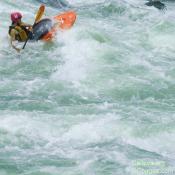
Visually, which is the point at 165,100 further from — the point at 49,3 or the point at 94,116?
the point at 49,3

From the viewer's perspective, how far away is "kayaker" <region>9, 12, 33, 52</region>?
11.7m

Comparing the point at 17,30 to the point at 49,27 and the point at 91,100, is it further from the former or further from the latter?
the point at 91,100

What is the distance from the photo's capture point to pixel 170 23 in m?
14.0

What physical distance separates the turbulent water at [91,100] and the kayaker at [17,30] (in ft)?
0.94

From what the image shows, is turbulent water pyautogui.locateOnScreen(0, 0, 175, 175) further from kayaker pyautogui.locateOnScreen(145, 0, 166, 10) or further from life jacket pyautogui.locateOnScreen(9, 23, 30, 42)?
kayaker pyautogui.locateOnScreen(145, 0, 166, 10)

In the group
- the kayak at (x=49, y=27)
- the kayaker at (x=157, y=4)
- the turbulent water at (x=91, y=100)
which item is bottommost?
the kayaker at (x=157, y=4)

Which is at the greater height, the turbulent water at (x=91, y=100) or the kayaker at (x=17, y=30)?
the kayaker at (x=17, y=30)

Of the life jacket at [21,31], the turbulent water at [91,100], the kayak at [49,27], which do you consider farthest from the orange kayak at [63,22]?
the life jacket at [21,31]

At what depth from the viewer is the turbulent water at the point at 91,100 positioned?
7.59m

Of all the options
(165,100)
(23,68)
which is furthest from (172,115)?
(23,68)

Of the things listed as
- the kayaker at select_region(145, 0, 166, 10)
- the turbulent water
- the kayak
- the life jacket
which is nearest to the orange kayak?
the kayak

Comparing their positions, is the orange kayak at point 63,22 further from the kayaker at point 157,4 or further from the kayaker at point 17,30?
the kayaker at point 157,4

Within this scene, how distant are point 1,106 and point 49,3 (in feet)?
25.6

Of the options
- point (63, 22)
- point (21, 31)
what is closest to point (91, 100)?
point (21, 31)
